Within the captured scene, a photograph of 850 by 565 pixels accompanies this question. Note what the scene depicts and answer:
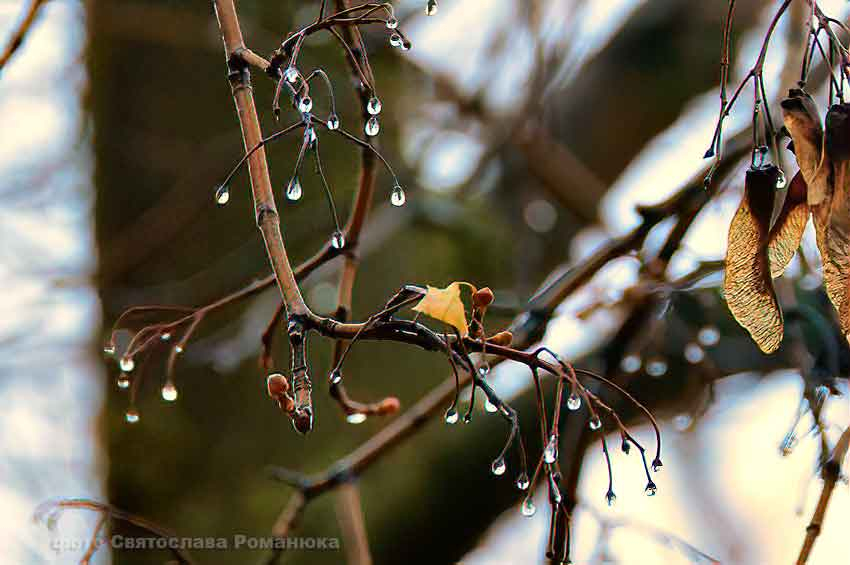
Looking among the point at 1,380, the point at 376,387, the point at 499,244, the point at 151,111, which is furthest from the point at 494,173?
the point at 1,380

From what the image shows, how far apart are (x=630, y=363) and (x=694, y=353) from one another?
0.12m

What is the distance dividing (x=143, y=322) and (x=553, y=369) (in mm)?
1006

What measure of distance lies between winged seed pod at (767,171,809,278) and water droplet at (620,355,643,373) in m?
0.44

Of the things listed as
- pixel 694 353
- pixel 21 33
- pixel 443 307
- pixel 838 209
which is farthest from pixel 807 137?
pixel 694 353

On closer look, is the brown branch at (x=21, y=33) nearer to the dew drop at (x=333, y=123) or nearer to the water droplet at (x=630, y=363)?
the dew drop at (x=333, y=123)

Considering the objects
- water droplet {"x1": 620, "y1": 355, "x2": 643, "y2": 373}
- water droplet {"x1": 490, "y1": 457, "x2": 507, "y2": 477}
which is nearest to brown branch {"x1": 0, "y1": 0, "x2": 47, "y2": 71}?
water droplet {"x1": 490, "y1": 457, "x2": 507, "y2": 477}

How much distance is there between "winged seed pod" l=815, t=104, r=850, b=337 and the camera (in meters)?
0.42

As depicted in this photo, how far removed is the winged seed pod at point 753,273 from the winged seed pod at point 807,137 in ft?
0.10

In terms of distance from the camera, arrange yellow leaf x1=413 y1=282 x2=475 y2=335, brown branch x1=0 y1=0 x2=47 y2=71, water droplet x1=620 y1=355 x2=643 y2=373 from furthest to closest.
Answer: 1. water droplet x1=620 y1=355 x2=643 y2=373
2. brown branch x1=0 y1=0 x2=47 y2=71
3. yellow leaf x1=413 y1=282 x2=475 y2=335

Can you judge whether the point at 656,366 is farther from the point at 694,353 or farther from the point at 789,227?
the point at 789,227

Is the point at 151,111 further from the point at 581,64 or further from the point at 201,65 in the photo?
the point at 581,64

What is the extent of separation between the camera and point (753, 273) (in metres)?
0.47

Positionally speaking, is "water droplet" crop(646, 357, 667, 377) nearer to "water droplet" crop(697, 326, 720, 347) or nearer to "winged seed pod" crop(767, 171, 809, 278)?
"water droplet" crop(697, 326, 720, 347)

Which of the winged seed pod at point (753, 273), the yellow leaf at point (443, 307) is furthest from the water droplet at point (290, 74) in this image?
the winged seed pod at point (753, 273)
